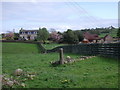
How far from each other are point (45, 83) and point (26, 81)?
2.87 feet

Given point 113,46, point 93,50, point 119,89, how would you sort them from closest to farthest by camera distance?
point 119,89, point 113,46, point 93,50

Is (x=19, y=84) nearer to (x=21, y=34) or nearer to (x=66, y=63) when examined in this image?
(x=66, y=63)

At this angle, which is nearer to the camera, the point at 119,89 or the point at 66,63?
the point at 119,89

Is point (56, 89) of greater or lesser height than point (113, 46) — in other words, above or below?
below

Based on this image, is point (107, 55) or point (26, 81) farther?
point (107, 55)

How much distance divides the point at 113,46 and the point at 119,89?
11.5 metres

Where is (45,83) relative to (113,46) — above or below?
below

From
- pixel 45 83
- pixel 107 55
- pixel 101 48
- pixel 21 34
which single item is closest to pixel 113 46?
pixel 107 55

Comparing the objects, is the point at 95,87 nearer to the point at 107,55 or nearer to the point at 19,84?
the point at 19,84

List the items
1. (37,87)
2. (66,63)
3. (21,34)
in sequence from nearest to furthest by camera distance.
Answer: (37,87) → (66,63) → (21,34)

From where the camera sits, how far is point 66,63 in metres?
14.0

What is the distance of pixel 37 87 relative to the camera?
738 cm

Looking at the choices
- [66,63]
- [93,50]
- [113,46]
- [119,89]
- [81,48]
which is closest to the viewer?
[119,89]

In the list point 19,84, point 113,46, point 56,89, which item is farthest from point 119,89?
point 113,46
